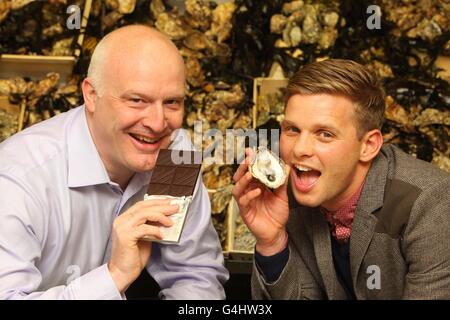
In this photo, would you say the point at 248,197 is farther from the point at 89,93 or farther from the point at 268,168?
the point at 89,93

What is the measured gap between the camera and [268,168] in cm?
168

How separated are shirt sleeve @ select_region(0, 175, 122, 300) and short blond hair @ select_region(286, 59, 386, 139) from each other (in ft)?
2.50

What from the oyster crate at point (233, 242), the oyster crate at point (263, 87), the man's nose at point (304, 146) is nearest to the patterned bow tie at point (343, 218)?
the man's nose at point (304, 146)

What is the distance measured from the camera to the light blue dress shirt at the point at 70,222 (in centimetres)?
160

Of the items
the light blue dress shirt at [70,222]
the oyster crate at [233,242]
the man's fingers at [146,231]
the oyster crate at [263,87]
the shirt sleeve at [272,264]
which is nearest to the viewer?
the man's fingers at [146,231]

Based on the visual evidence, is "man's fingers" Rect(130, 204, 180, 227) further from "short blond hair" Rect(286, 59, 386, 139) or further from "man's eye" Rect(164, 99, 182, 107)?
"short blond hair" Rect(286, 59, 386, 139)

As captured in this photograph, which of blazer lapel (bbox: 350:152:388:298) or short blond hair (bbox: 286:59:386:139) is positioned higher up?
short blond hair (bbox: 286:59:386:139)

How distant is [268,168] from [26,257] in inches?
27.1

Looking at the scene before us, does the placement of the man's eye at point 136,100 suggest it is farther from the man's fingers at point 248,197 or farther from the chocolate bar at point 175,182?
the man's fingers at point 248,197

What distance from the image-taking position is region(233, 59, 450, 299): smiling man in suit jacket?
5.53 ft

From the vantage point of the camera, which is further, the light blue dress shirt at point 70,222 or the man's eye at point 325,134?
the man's eye at point 325,134

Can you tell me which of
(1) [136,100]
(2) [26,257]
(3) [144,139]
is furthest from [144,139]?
(2) [26,257]

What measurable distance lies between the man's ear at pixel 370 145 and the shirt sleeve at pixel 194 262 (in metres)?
0.51

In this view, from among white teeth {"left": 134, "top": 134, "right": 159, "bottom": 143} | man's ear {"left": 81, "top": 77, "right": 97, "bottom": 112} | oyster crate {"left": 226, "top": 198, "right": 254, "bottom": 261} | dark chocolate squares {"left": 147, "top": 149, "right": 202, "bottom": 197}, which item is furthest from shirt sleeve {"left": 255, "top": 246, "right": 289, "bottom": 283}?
oyster crate {"left": 226, "top": 198, "right": 254, "bottom": 261}
